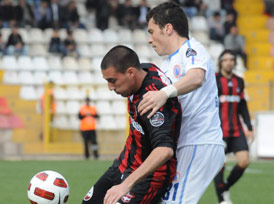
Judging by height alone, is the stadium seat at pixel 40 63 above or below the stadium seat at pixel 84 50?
below

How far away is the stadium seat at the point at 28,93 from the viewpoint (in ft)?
67.3

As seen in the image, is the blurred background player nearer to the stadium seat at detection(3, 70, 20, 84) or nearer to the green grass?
the stadium seat at detection(3, 70, 20, 84)

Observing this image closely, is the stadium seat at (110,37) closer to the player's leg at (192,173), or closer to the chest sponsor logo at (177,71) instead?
the chest sponsor logo at (177,71)

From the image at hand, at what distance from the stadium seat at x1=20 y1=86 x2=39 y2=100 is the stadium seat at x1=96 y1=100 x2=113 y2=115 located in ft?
6.40

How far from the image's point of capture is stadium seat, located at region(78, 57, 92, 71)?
70.7 feet

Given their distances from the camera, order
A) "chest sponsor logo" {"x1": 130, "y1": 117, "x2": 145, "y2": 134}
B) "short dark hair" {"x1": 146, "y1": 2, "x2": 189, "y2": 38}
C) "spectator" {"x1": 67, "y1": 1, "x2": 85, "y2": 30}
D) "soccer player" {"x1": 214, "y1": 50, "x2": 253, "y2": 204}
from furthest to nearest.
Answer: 1. "spectator" {"x1": 67, "y1": 1, "x2": 85, "y2": 30}
2. "soccer player" {"x1": 214, "y1": 50, "x2": 253, "y2": 204}
3. "short dark hair" {"x1": 146, "y1": 2, "x2": 189, "y2": 38}
4. "chest sponsor logo" {"x1": 130, "y1": 117, "x2": 145, "y2": 134}

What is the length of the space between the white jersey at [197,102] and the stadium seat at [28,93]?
51.5 ft

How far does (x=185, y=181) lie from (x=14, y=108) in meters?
15.7

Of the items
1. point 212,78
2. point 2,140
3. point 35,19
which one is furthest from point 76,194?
point 35,19

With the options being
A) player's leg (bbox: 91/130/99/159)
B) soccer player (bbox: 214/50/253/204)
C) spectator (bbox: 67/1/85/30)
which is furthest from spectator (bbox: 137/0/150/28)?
soccer player (bbox: 214/50/253/204)

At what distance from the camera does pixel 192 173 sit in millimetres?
5059

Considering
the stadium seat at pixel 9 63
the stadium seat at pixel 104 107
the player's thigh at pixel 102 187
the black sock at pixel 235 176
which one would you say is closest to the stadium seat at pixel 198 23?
the stadium seat at pixel 104 107

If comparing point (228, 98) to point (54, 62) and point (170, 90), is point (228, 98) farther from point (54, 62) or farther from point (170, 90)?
point (54, 62)

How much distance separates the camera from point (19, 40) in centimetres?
2052
